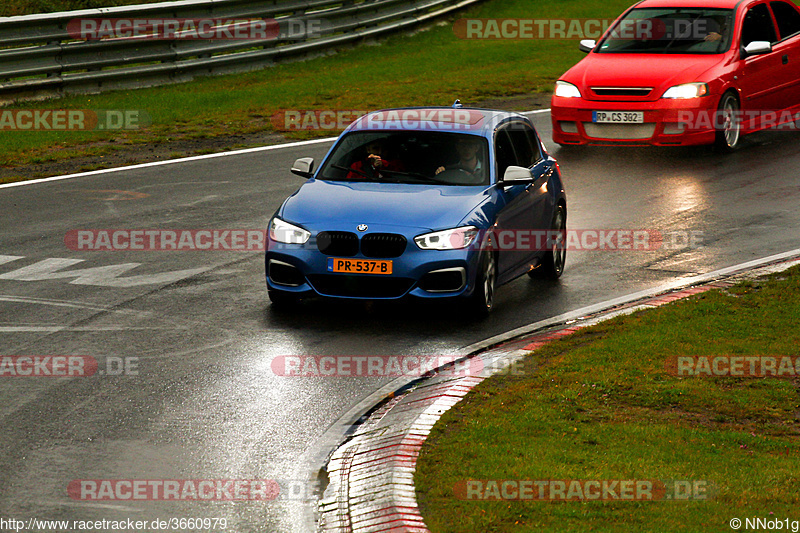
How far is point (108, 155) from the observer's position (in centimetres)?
1766

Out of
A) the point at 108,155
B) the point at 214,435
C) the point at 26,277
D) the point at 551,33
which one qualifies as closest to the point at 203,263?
the point at 26,277

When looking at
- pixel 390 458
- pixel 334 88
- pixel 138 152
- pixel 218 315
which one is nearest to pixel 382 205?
pixel 218 315

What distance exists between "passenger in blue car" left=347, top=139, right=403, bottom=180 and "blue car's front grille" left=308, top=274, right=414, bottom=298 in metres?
1.37

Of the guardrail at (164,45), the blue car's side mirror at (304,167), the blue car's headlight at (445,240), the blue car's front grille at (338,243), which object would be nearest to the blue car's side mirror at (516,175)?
the blue car's headlight at (445,240)

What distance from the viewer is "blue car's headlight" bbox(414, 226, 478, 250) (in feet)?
32.7

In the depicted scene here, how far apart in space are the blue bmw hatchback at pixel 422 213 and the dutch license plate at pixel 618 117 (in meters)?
4.91

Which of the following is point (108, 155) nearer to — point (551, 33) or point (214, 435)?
point (214, 435)

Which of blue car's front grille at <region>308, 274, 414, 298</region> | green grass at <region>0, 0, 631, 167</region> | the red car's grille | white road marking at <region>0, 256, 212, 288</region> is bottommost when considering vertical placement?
green grass at <region>0, 0, 631, 167</region>

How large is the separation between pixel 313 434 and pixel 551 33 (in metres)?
23.8

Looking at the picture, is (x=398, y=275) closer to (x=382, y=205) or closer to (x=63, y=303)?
(x=382, y=205)

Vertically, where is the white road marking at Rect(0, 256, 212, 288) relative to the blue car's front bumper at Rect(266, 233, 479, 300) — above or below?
below

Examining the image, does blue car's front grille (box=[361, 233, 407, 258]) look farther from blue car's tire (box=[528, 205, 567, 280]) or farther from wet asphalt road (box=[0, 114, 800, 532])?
blue car's tire (box=[528, 205, 567, 280])

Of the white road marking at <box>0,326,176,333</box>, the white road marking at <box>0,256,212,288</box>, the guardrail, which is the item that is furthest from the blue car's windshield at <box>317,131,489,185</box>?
the guardrail

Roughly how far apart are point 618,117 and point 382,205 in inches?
291
